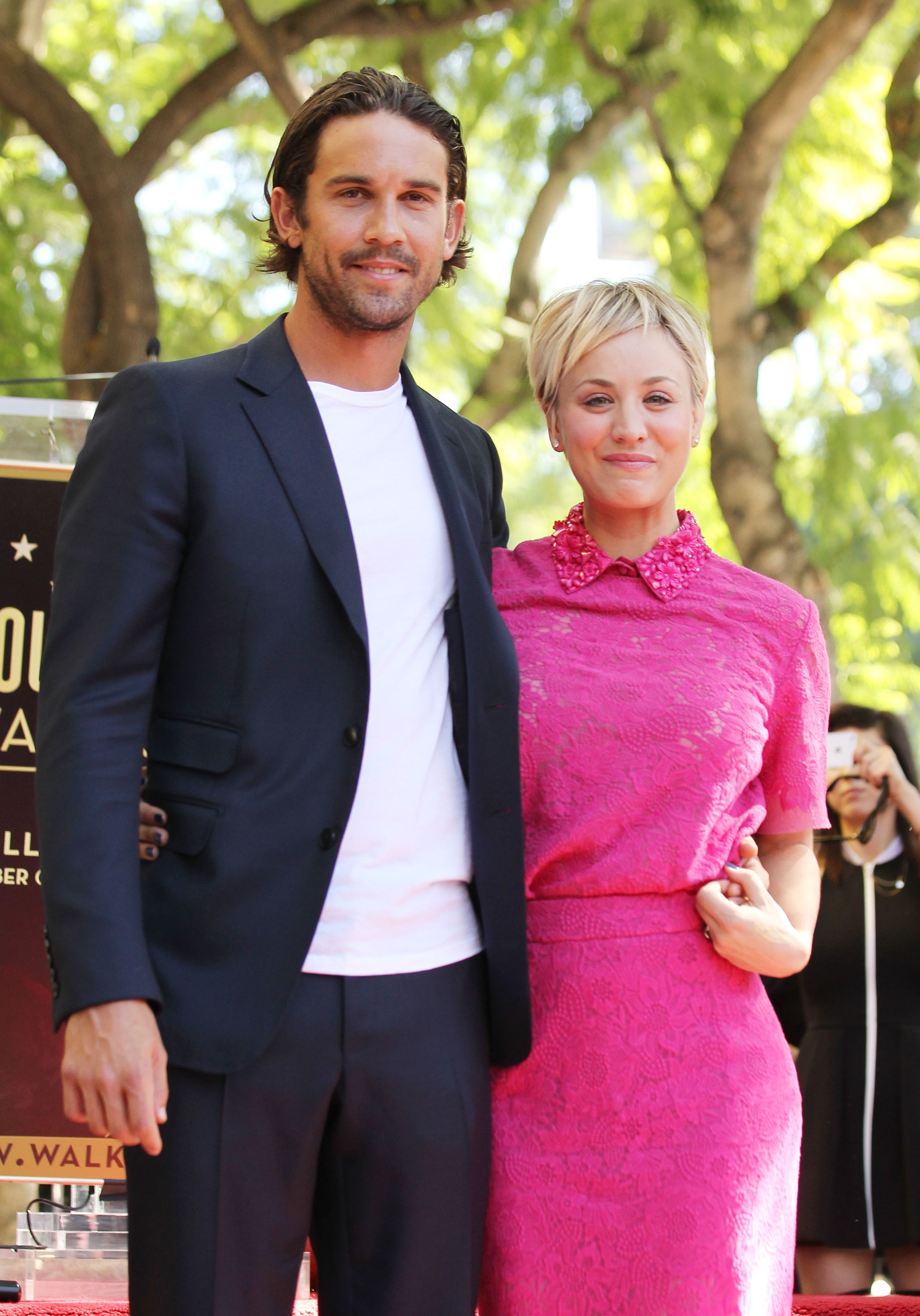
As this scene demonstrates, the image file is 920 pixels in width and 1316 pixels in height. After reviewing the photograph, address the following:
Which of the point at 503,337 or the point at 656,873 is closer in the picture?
the point at 656,873

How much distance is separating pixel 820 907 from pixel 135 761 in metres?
3.17

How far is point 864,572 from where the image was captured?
707 centimetres

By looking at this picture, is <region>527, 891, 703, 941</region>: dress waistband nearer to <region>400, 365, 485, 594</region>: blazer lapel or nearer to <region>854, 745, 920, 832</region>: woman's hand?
<region>400, 365, 485, 594</region>: blazer lapel

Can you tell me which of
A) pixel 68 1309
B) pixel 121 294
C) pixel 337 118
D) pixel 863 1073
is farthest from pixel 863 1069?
pixel 121 294

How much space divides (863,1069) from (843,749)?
93cm

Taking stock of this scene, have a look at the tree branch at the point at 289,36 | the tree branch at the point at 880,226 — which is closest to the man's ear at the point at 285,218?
the tree branch at the point at 289,36

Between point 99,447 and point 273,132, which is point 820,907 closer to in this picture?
point 99,447

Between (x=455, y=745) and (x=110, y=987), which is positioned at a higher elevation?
(x=455, y=745)

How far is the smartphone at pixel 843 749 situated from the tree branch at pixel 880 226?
6.56 feet

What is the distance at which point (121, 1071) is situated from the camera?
1.54 metres

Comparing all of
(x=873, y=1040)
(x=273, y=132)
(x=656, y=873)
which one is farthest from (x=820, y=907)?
(x=273, y=132)

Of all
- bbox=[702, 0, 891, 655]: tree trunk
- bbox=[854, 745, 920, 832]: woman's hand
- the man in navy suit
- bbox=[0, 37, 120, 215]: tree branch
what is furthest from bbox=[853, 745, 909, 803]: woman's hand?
bbox=[0, 37, 120, 215]: tree branch

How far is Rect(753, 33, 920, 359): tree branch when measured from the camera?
5.61 meters

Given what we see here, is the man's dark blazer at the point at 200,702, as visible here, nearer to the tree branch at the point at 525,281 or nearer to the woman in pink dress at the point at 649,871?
the woman in pink dress at the point at 649,871
